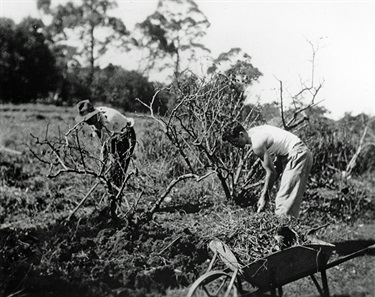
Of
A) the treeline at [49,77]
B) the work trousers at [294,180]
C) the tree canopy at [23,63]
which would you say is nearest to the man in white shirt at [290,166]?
the work trousers at [294,180]

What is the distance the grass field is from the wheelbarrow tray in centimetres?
21

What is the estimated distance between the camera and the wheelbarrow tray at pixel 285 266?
3395 mm

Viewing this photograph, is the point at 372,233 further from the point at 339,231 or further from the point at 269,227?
the point at 269,227

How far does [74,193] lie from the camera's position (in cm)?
716

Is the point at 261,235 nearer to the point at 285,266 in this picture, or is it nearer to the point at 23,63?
the point at 285,266

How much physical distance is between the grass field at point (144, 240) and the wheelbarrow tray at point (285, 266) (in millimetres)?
210

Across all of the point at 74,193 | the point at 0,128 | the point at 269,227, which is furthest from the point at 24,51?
the point at 269,227

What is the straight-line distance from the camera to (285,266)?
3555mm

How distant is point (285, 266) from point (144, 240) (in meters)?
1.98

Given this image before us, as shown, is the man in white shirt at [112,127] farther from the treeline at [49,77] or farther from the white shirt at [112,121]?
the treeline at [49,77]

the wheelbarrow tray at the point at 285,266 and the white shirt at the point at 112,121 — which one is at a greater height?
the white shirt at the point at 112,121

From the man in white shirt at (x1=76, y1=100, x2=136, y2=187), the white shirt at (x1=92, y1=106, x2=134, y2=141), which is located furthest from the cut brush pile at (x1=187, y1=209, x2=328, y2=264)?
the white shirt at (x1=92, y1=106, x2=134, y2=141)

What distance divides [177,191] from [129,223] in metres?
2.45

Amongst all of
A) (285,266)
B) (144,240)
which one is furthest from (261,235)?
(144,240)
